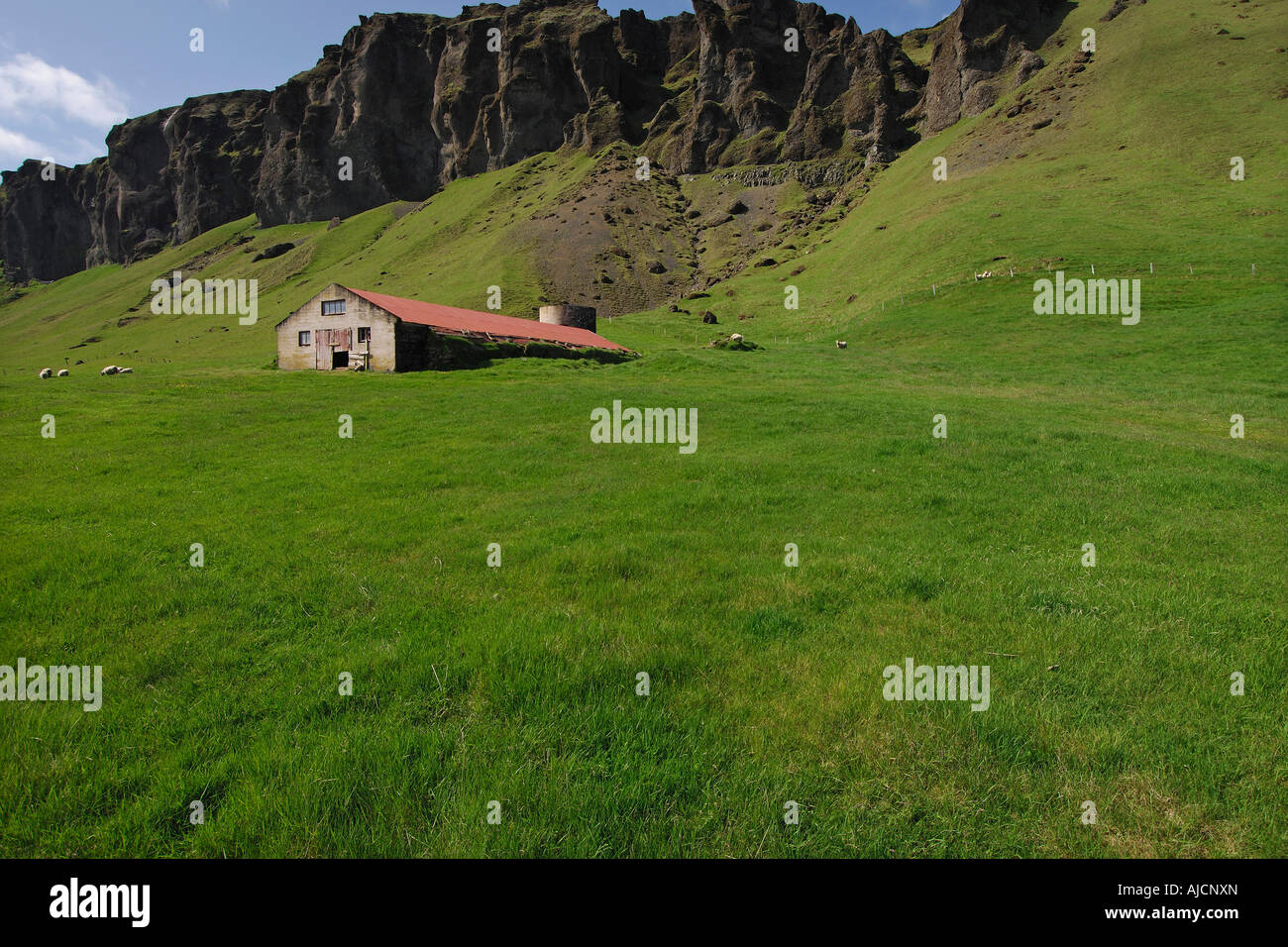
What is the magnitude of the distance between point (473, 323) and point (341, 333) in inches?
393

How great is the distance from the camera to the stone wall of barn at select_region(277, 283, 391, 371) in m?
40.8

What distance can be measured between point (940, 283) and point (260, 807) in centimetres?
6694

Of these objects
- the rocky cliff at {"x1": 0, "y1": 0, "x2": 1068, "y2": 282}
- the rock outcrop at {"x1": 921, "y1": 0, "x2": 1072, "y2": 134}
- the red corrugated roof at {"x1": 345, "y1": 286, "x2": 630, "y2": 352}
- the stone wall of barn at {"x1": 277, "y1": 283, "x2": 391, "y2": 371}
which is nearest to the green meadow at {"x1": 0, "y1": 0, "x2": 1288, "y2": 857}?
the stone wall of barn at {"x1": 277, "y1": 283, "x2": 391, "y2": 371}

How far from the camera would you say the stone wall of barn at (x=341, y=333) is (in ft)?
134

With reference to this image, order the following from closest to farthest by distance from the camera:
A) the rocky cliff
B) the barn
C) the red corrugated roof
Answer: the barn → the red corrugated roof → the rocky cliff

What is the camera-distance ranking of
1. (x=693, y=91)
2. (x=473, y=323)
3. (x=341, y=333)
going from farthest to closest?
(x=693, y=91) → (x=473, y=323) → (x=341, y=333)

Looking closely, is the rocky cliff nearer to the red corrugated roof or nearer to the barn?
the red corrugated roof

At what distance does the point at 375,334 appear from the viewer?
4147 centimetres

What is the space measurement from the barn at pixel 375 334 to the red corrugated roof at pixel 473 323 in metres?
0.09

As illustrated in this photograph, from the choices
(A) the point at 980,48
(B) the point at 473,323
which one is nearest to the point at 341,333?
(B) the point at 473,323

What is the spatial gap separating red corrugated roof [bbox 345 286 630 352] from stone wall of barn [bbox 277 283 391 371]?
923 millimetres

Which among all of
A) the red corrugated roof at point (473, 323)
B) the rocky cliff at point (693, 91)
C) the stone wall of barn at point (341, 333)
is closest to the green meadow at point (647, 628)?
the stone wall of barn at point (341, 333)

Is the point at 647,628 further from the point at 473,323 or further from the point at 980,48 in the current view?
the point at 980,48

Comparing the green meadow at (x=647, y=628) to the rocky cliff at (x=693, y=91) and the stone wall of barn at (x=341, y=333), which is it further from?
the rocky cliff at (x=693, y=91)
